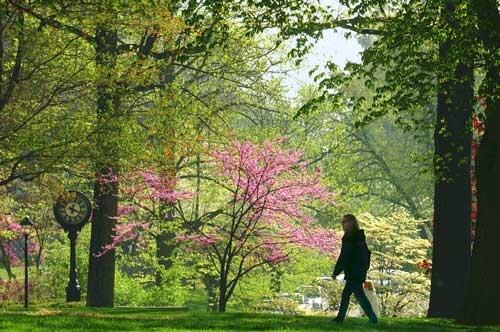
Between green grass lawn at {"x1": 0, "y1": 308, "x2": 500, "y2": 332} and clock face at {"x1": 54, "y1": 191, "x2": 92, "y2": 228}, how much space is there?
25.8 feet

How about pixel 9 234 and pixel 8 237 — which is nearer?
pixel 9 234

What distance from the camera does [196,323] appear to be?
13.8m

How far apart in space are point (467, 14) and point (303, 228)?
40.5 ft

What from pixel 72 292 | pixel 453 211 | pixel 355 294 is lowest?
pixel 355 294

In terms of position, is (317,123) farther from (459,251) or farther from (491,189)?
(491,189)

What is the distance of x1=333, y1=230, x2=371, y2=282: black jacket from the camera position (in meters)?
13.6

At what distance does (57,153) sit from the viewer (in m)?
16.2

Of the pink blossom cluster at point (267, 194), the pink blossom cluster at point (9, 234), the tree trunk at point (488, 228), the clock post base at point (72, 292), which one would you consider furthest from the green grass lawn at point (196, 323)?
the pink blossom cluster at point (9, 234)

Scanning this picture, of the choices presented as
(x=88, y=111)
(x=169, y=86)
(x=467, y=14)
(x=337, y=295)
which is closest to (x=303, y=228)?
(x=337, y=295)

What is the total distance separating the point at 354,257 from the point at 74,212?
12025 millimetres

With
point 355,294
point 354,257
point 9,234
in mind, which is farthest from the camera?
point 9,234

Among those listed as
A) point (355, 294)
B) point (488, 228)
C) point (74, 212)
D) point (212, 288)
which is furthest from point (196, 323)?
point (212, 288)

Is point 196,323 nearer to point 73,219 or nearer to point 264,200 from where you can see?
point 264,200

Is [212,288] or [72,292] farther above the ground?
[212,288]
